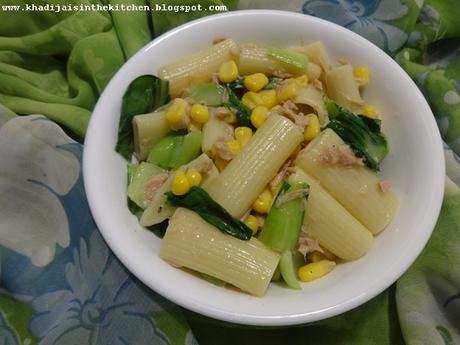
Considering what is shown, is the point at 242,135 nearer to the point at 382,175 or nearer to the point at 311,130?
the point at 311,130

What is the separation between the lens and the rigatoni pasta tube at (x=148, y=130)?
1.02 metres

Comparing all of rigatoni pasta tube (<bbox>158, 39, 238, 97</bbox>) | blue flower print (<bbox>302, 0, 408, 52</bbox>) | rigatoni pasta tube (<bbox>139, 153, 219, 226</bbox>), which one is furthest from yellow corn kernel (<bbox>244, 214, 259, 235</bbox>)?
blue flower print (<bbox>302, 0, 408, 52</bbox>)

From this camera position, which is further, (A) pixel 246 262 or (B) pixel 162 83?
(B) pixel 162 83

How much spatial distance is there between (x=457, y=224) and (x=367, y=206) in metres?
0.26

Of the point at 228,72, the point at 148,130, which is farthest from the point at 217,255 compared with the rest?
the point at 228,72

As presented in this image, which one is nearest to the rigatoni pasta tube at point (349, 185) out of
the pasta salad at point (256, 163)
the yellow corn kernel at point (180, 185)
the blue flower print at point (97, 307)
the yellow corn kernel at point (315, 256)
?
the pasta salad at point (256, 163)

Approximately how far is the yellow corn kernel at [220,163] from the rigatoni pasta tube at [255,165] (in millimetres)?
26

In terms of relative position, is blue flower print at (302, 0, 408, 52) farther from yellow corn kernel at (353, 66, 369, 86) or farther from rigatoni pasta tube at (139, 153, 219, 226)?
rigatoni pasta tube at (139, 153, 219, 226)

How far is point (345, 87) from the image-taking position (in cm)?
108

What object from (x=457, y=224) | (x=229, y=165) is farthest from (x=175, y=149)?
(x=457, y=224)

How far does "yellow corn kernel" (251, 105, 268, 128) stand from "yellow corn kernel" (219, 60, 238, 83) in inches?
4.3

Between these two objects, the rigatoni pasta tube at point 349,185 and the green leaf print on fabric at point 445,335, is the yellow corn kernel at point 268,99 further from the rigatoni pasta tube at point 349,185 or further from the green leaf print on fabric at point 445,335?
the green leaf print on fabric at point 445,335

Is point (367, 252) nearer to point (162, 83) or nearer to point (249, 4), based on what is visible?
point (162, 83)

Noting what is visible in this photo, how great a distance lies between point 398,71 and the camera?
3.56 ft
